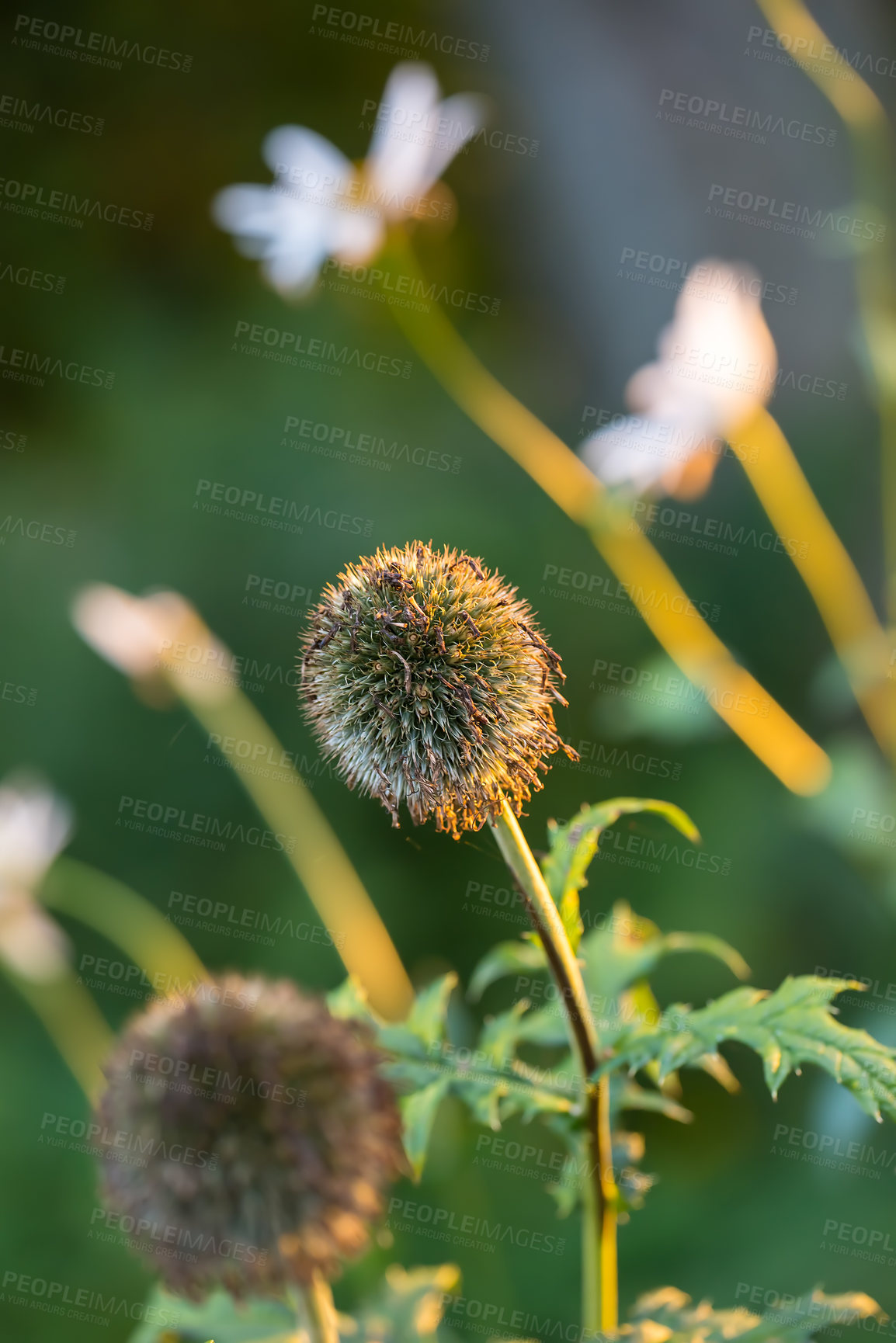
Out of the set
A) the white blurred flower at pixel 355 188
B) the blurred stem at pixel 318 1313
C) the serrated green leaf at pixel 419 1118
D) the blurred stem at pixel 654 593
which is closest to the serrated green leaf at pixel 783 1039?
the serrated green leaf at pixel 419 1118

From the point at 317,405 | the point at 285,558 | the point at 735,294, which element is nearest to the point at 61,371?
the point at 317,405

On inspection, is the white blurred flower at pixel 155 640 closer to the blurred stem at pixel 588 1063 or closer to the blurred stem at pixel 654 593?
the blurred stem at pixel 654 593

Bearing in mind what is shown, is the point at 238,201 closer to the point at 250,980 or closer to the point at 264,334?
the point at 264,334

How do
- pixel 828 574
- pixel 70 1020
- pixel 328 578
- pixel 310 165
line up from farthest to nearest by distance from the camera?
pixel 328 578 → pixel 70 1020 → pixel 828 574 → pixel 310 165

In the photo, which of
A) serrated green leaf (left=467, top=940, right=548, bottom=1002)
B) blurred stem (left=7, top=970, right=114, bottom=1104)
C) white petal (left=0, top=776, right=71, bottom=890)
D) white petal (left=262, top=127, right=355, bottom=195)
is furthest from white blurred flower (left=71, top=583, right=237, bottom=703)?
serrated green leaf (left=467, top=940, right=548, bottom=1002)

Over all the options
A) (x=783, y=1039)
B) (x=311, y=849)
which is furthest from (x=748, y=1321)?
(x=311, y=849)

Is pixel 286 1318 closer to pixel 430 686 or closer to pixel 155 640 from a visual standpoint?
pixel 430 686
